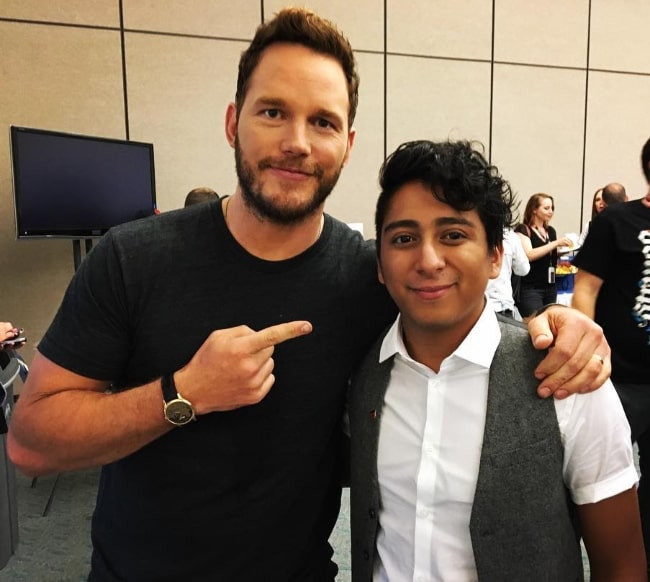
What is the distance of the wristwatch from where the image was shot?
91 cm

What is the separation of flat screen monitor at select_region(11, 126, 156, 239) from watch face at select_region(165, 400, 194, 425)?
253 cm

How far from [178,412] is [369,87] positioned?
4045 mm

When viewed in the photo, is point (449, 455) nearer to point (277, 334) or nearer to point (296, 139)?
point (277, 334)

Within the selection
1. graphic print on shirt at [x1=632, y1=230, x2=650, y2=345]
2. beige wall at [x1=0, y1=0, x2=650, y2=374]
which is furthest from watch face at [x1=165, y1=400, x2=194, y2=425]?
beige wall at [x1=0, y1=0, x2=650, y2=374]

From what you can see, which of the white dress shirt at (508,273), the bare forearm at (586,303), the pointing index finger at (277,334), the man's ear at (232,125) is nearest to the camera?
the pointing index finger at (277,334)

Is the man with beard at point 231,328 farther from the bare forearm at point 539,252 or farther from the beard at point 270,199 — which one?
the bare forearm at point 539,252

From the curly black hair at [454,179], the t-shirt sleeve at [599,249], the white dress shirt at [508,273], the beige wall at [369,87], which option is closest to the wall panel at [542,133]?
the beige wall at [369,87]

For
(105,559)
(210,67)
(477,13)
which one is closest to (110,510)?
(105,559)

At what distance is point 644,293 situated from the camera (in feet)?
5.82

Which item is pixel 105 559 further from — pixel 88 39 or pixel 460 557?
pixel 88 39

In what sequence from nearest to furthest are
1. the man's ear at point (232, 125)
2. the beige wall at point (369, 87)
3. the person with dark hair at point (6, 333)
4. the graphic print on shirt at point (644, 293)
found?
the man's ear at point (232, 125) → the graphic print on shirt at point (644, 293) → the person with dark hair at point (6, 333) → the beige wall at point (369, 87)

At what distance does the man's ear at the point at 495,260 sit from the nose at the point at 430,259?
0.15 m

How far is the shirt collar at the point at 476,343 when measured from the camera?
3.27 feet

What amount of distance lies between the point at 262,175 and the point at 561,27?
510 cm
